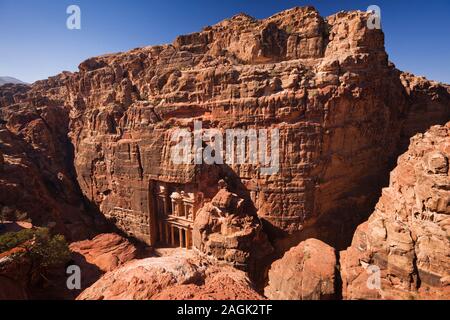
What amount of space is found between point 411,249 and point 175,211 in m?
20.0

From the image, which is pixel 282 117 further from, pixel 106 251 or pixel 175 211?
pixel 106 251

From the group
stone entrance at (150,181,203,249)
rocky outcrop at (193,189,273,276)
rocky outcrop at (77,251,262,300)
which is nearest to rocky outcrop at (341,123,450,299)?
rocky outcrop at (77,251,262,300)

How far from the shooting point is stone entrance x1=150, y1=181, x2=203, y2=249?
2488 cm

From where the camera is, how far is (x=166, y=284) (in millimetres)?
7984

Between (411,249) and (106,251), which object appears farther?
(106,251)

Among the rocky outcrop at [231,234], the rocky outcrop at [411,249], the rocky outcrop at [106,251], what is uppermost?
the rocky outcrop at [411,249]

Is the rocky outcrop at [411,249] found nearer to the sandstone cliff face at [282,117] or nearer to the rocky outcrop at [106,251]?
the sandstone cliff face at [282,117]

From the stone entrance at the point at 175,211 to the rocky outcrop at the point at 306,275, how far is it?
42.3 feet

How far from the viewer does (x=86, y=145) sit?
34.0 metres

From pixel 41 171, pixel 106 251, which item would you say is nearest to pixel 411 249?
pixel 106 251

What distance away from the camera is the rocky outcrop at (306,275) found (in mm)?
11039

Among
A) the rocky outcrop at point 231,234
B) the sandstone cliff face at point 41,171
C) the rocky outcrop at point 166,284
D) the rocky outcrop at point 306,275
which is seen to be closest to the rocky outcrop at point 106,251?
the sandstone cliff face at point 41,171
